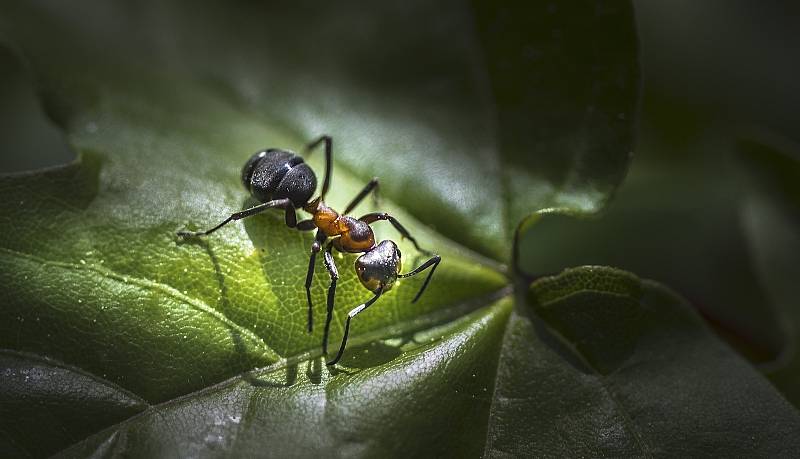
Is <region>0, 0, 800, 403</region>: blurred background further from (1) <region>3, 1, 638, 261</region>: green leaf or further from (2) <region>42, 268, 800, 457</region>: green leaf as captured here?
(2) <region>42, 268, 800, 457</region>: green leaf

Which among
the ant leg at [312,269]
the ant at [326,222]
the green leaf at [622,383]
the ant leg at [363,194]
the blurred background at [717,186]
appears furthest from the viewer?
the blurred background at [717,186]

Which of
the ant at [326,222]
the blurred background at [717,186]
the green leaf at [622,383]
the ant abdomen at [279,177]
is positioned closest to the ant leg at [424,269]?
the ant at [326,222]

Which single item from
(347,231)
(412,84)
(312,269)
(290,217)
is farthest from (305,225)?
(412,84)

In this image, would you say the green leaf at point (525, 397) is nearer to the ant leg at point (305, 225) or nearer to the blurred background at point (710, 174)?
the ant leg at point (305, 225)

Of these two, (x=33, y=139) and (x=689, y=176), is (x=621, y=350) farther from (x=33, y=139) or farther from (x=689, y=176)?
(x=33, y=139)

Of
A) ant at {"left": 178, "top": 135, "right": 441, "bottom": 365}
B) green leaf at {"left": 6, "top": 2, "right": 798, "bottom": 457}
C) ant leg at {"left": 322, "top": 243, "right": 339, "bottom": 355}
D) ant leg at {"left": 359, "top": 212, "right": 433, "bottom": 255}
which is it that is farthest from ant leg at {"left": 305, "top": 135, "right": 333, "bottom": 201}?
ant leg at {"left": 322, "top": 243, "right": 339, "bottom": 355}

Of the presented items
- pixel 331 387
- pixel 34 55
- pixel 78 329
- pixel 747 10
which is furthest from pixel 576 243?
pixel 34 55

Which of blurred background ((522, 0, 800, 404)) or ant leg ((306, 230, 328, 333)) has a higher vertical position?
ant leg ((306, 230, 328, 333))
